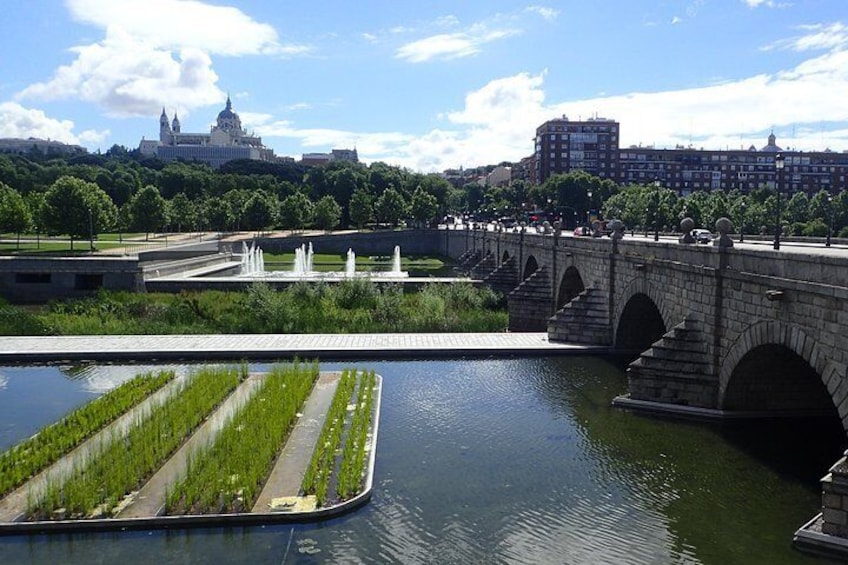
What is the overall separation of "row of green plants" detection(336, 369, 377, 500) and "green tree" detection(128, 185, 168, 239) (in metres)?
65.5

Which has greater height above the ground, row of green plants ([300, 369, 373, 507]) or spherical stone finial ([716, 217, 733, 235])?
spherical stone finial ([716, 217, 733, 235])

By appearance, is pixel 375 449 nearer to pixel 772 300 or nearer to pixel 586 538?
pixel 586 538

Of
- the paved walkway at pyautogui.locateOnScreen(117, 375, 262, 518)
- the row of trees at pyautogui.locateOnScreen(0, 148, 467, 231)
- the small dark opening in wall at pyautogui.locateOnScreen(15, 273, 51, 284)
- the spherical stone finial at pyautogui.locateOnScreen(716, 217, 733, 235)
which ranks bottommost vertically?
the paved walkway at pyautogui.locateOnScreen(117, 375, 262, 518)

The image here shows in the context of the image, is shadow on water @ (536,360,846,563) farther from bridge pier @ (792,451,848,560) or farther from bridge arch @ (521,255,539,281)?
bridge arch @ (521,255,539,281)

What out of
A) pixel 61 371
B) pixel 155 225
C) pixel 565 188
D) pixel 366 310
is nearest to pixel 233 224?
pixel 155 225

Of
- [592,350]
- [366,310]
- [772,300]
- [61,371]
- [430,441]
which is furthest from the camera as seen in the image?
[366,310]

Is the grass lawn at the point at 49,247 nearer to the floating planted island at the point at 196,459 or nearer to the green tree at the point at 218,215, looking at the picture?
the green tree at the point at 218,215

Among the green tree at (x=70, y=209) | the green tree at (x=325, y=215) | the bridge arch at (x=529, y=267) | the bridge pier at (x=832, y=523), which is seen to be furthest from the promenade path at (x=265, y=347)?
the green tree at (x=325, y=215)

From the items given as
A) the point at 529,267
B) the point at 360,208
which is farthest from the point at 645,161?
A: the point at 529,267

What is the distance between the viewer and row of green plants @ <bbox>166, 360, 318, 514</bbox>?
49.1 ft

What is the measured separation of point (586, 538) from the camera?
47.3 feet

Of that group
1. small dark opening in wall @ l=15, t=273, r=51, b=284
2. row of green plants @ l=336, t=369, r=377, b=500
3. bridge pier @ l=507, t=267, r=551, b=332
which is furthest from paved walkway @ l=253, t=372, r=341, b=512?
small dark opening in wall @ l=15, t=273, r=51, b=284

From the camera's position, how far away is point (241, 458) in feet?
55.4

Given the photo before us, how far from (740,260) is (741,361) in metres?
2.77
